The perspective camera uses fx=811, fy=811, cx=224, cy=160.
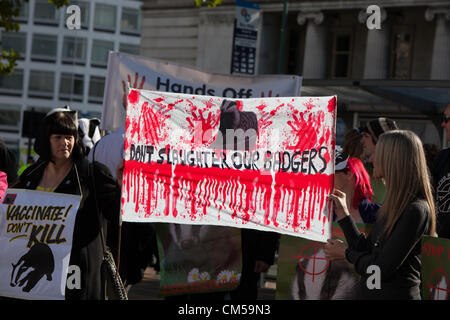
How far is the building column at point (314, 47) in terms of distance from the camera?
111 feet

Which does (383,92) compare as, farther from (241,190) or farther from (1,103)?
(1,103)

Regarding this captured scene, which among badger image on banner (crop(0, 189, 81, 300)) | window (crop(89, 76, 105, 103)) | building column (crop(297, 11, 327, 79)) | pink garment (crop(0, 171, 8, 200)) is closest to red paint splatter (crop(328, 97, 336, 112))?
badger image on banner (crop(0, 189, 81, 300))

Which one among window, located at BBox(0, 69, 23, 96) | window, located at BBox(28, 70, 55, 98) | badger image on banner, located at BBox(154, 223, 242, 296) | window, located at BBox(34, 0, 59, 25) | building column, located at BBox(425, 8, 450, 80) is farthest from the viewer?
window, located at BBox(34, 0, 59, 25)

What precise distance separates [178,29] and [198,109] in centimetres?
3084

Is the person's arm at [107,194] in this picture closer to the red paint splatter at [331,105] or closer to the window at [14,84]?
the red paint splatter at [331,105]

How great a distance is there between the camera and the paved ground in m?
8.67

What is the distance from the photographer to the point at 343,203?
4.38 m

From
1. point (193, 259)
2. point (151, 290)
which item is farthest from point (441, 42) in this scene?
point (193, 259)

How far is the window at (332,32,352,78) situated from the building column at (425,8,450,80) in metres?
5.29

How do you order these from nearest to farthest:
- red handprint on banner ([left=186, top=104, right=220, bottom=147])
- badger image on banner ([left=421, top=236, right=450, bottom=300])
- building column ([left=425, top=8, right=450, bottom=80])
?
1. badger image on banner ([left=421, top=236, right=450, bottom=300])
2. red handprint on banner ([left=186, top=104, right=220, bottom=147])
3. building column ([left=425, top=8, right=450, bottom=80])

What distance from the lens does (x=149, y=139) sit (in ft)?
16.8

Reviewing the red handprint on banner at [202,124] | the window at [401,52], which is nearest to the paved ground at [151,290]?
the red handprint on banner at [202,124]

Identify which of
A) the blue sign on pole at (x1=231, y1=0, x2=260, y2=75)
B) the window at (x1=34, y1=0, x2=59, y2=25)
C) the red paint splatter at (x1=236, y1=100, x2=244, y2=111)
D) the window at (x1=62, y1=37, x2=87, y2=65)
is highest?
the window at (x1=34, y1=0, x2=59, y2=25)

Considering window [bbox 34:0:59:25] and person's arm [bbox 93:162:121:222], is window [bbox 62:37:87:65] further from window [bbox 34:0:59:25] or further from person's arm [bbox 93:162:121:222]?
person's arm [bbox 93:162:121:222]
